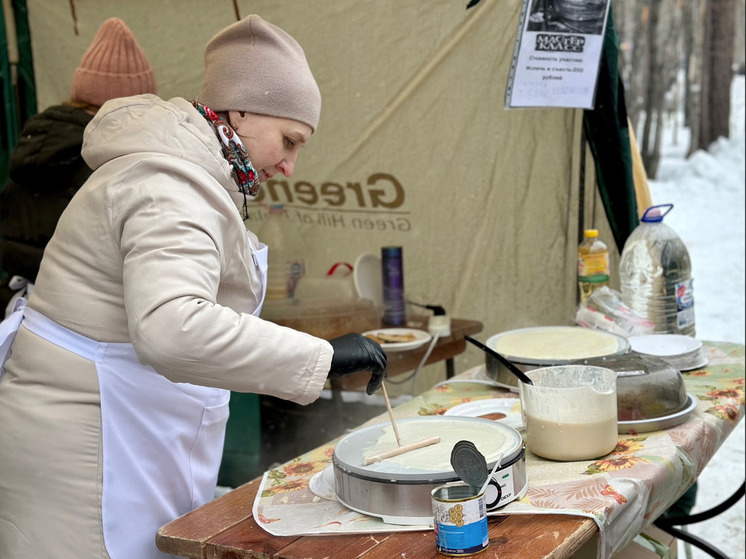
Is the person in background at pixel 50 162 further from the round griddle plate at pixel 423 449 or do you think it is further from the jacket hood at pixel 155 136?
the round griddle plate at pixel 423 449

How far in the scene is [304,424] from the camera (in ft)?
13.4

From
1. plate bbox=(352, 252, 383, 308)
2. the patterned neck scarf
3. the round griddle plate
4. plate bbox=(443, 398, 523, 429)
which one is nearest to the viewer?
the round griddle plate

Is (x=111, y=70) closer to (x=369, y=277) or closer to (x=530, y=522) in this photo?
(x=369, y=277)

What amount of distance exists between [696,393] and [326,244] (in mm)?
2092

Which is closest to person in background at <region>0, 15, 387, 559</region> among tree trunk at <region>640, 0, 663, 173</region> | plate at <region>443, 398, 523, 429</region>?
plate at <region>443, 398, 523, 429</region>

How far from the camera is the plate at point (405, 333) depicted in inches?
115

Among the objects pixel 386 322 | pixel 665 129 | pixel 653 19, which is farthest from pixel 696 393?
pixel 665 129

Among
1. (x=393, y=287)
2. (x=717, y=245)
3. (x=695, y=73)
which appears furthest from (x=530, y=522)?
(x=695, y=73)

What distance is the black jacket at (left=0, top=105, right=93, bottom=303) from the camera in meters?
2.69

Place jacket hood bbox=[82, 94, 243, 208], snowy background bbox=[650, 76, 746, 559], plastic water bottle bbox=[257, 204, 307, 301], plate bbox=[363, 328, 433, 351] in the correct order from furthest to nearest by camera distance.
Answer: snowy background bbox=[650, 76, 746, 559] < plastic water bottle bbox=[257, 204, 307, 301] < plate bbox=[363, 328, 433, 351] < jacket hood bbox=[82, 94, 243, 208]

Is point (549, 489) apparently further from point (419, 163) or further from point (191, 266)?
point (419, 163)

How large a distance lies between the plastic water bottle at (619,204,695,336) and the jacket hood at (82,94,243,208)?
1587 mm

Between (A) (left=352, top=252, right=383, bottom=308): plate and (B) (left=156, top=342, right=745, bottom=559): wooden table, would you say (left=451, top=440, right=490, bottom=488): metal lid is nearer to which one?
(B) (left=156, top=342, right=745, bottom=559): wooden table

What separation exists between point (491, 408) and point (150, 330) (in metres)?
1.03
